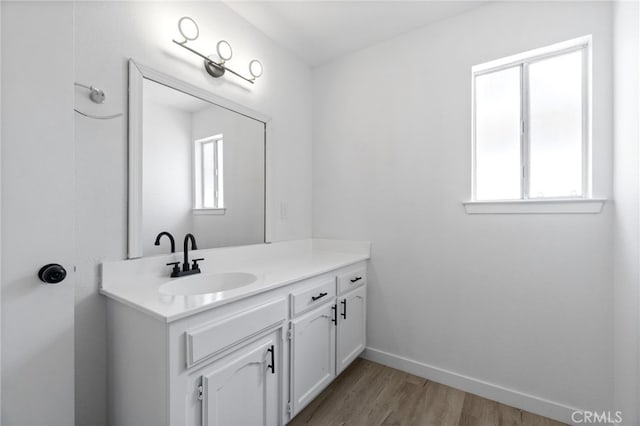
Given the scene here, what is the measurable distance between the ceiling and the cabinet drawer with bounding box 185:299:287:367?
1879 millimetres

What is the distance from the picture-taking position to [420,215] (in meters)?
2.01

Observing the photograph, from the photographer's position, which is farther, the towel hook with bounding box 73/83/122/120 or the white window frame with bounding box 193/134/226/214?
the white window frame with bounding box 193/134/226/214

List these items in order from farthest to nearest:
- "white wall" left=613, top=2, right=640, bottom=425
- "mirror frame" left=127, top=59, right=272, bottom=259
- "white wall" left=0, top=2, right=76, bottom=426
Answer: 1. "mirror frame" left=127, top=59, right=272, bottom=259
2. "white wall" left=613, top=2, right=640, bottom=425
3. "white wall" left=0, top=2, right=76, bottom=426

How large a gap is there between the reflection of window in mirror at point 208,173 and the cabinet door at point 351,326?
1.07 meters

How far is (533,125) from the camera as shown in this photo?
Answer: 1.72m

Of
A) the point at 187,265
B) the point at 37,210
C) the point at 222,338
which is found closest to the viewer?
the point at 37,210

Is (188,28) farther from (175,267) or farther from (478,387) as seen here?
(478,387)

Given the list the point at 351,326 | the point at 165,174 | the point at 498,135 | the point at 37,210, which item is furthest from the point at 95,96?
the point at 498,135

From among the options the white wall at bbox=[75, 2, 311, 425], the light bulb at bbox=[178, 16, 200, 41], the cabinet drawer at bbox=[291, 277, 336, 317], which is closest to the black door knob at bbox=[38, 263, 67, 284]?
the white wall at bbox=[75, 2, 311, 425]

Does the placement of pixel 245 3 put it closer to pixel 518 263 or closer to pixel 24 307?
pixel 24 307

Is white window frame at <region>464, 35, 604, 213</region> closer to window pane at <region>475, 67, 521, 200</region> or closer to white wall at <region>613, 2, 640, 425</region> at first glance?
window pane at <region>475, 67, 521, 200</region>

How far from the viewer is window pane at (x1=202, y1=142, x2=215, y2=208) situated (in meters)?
1.67

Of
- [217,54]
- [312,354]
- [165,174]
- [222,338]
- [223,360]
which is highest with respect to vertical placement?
[217,54]

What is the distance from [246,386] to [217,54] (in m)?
1.86
